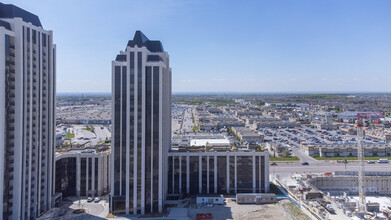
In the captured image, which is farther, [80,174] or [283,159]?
[283,159]

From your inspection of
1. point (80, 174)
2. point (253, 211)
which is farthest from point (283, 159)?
point (80, 174)

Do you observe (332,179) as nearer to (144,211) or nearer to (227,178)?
(227,178)

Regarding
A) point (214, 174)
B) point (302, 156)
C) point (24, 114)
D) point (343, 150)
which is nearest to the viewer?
point (24, 114)

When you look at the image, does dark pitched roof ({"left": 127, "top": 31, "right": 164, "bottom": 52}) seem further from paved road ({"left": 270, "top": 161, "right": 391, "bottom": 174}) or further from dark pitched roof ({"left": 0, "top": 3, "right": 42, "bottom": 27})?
paved road ({"left": 270, "top": 161, "right": 391, "bottom": 174})

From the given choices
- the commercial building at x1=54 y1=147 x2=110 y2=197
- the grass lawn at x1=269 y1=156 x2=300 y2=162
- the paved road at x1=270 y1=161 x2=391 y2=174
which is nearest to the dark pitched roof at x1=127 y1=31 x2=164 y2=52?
the commercial building at x1=54 y1=147 x2=110 y2=197

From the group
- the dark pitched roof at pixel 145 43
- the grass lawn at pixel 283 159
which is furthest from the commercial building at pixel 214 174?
the grass lawn at pixel 283 159

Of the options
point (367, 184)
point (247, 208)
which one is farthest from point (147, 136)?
point (367, 184)

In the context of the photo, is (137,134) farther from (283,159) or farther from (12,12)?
(283,159)
